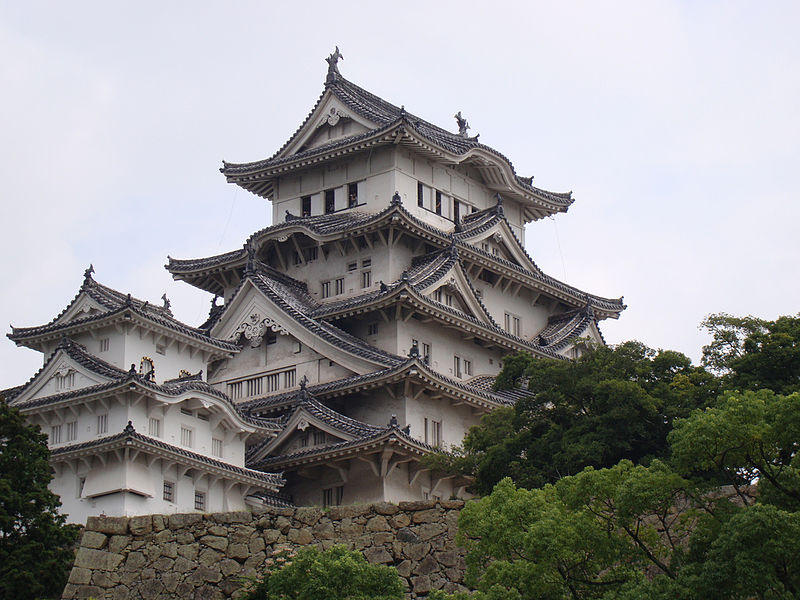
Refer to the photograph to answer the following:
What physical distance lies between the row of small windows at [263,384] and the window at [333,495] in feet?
15.7

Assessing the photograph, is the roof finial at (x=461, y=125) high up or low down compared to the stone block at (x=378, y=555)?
up

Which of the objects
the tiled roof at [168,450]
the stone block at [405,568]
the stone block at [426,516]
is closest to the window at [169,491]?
the tiled roof at [168,450]

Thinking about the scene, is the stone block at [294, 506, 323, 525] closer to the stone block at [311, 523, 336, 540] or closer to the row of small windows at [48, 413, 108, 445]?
the stone block at [311, 523, 336, 540]

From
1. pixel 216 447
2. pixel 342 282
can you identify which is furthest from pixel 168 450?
pixel 342 282

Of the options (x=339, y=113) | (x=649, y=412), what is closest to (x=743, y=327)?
(x=649, y=412)

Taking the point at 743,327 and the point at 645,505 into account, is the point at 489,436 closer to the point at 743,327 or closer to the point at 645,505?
the point at 743,327

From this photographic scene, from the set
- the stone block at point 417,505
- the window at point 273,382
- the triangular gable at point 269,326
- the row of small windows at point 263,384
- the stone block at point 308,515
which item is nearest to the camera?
the stone block at point 308,515

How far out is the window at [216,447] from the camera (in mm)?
41875

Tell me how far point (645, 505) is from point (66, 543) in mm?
13419

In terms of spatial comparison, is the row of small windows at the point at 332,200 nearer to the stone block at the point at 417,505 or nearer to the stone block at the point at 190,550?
the stone block at the point at 417,505

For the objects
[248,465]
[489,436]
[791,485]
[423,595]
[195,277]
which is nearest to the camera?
[791,485]

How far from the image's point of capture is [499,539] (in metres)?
23.5

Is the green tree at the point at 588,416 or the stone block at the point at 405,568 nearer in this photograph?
the stone block at the point at 405,568

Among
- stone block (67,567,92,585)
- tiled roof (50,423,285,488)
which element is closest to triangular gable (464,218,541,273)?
tiled roof (50,423,285,488)
